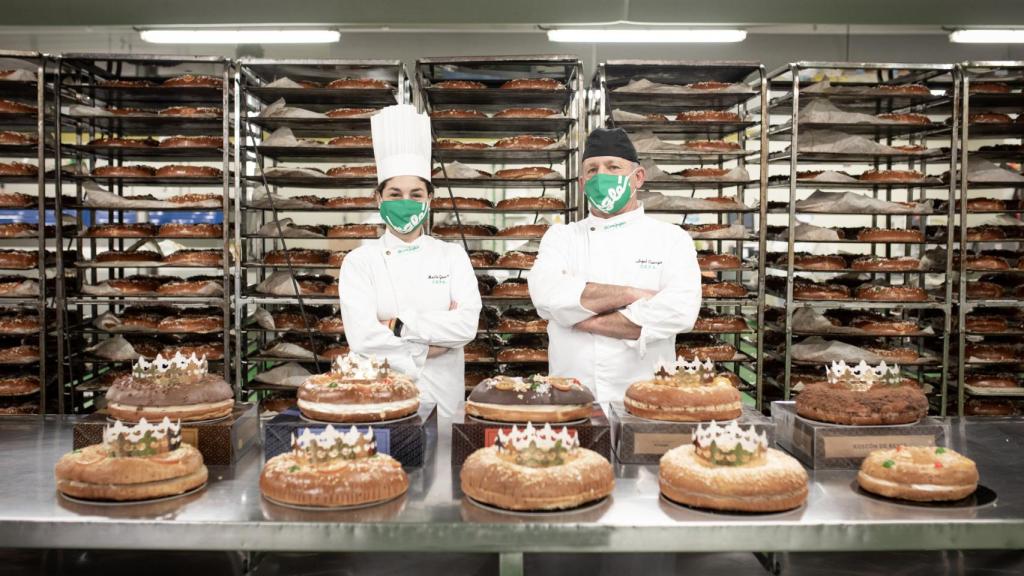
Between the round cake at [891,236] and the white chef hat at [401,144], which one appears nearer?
the white chef hat at [401,144]

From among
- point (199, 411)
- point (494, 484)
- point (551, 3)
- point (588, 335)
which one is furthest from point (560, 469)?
point (551, 3)

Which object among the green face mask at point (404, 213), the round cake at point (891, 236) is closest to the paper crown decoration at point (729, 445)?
the green face mask at point (404, 213)

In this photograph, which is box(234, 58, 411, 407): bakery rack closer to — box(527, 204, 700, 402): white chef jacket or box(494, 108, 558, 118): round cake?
box(494, 108, 558, 118): round cake

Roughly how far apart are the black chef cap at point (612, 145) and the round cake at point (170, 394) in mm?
1531

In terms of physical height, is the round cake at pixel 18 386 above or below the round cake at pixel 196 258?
below

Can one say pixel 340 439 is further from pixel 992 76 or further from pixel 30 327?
pixel 992 76

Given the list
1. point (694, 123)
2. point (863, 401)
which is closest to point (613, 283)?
point (863, 401)

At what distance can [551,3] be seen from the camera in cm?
480

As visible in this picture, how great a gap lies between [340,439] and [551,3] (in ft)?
12.8

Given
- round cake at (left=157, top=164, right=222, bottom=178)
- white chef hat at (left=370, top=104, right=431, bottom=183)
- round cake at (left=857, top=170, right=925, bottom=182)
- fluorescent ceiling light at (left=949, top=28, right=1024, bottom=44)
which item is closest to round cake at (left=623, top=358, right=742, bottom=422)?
white chef hat at (left=370, top=104, right=431, bottom=183)

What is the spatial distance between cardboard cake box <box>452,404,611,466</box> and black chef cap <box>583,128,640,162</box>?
1.26 meters

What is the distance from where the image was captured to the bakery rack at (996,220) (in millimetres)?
4879

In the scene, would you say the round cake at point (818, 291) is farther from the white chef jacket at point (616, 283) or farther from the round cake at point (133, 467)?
the round cake at point (133, 467)

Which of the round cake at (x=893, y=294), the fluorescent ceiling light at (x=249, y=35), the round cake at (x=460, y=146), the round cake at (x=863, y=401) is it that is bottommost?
the round cake at (x=863, y=401)
